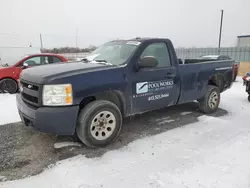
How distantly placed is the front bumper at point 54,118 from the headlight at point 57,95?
0.29 feet

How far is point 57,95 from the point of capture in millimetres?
3250

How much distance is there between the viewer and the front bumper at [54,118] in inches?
128

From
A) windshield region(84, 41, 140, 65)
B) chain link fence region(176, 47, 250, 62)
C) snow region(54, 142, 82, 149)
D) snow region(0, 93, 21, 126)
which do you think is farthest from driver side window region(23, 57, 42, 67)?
chain link fence region(176, 47, 250, 62)

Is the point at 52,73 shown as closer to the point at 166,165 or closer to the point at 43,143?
the point at 43,143

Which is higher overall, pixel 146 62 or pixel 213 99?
pixel 146 62

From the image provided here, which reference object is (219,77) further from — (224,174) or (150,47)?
(224,174)

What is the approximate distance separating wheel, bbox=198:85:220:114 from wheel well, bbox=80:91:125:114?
266 cm

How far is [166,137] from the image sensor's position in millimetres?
4281

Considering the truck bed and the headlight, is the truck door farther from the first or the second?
the headlight

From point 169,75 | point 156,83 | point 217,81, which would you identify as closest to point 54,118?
point 156,83

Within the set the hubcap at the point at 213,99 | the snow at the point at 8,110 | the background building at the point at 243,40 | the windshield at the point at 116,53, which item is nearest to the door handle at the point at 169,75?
the windshield at the point at 116,53

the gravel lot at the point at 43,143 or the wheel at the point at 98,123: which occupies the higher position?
the wheel at the point at 98,123

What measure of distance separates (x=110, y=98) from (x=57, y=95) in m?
1.06

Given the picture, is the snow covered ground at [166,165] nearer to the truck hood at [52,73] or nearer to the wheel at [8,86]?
the truck hood at [52,73]
